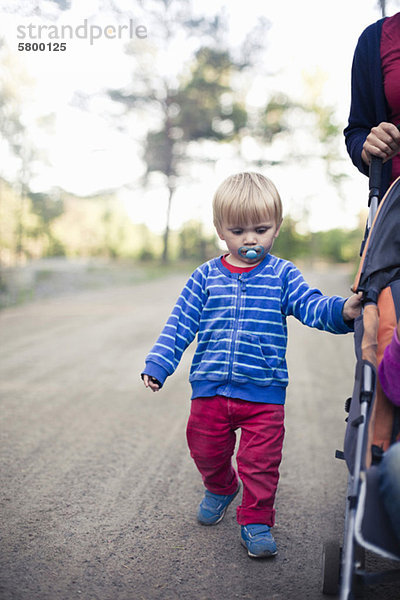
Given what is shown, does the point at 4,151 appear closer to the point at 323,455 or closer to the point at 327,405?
the point at 327,405

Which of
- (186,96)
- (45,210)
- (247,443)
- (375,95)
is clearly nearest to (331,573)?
(247,443)

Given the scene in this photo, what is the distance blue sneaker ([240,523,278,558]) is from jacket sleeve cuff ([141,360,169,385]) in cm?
68

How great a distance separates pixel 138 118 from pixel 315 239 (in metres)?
16.3

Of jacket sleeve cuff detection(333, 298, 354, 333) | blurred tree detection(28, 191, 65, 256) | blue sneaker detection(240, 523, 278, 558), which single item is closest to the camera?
jacket sleeve cuff detection(333, 298, 354, 333)

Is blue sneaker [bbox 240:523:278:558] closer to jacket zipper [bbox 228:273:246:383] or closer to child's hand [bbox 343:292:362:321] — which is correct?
jacket zipper [bbox 228:273:246:383]

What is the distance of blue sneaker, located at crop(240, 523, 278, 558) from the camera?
2.33 meters

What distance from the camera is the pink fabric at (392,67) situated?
7.80 feet

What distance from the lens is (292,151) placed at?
94.5 ft

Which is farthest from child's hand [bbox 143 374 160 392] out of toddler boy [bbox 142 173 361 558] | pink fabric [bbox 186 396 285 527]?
pink fabric [bbox 186 396 285 527]

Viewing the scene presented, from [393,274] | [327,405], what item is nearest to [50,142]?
[327,405]

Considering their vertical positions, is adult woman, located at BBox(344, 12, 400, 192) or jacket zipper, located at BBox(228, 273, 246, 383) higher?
adult woman, located at BBox(344, 12, 400, 192)

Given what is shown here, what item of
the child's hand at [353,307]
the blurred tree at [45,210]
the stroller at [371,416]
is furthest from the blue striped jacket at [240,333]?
the blurred tree at [45,210]

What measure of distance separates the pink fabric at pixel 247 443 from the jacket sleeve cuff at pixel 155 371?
0.71 feet

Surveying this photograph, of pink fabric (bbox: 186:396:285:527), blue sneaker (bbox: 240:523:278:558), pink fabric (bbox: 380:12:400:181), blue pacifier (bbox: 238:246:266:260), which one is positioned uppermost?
pink fabric (bbox: 380:12:400:181)
